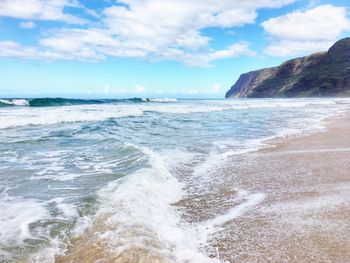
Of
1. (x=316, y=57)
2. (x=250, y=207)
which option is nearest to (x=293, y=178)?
(x=250, y=207)

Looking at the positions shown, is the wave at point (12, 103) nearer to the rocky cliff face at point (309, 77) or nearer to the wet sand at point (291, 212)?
the wet sand at point (291, 212)

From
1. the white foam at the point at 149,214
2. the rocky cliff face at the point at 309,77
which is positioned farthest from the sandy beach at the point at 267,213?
the rocky cliff face at the point at 309,77

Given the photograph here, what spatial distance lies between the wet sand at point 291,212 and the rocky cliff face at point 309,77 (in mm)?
101209

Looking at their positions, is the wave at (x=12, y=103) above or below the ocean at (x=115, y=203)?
above

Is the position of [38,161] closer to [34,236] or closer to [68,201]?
[68,201]

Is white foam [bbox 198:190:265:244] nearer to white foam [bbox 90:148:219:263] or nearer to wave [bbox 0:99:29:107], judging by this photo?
white foam [bbox 90:148:219:263]

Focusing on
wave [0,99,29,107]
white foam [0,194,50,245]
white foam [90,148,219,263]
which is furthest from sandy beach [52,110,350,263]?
wave [0,99,29,107]

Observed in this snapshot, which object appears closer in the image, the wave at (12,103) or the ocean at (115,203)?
the ocean at (115,203)

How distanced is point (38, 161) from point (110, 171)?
8.18 feet

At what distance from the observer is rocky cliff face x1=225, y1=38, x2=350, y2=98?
345 ft

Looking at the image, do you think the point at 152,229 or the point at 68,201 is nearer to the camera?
the point at 152,229

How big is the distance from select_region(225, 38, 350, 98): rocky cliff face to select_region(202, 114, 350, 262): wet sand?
101 m

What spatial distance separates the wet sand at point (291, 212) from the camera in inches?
142

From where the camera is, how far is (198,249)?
3.75 metres
